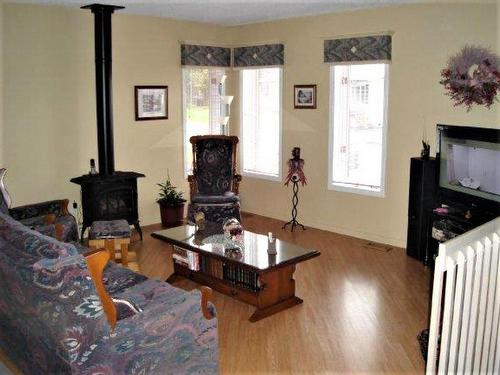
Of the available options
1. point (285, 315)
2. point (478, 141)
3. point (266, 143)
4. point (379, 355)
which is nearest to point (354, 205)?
point (266, 143)

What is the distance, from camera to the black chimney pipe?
6152 mm

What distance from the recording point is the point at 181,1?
5832 millimetres

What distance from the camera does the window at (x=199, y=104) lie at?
7594mm

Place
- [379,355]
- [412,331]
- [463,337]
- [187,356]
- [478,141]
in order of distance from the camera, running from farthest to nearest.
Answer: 1. [478,141]
2. [412,331]
3. [379,355]
4. [187,356]
5. [463,337]

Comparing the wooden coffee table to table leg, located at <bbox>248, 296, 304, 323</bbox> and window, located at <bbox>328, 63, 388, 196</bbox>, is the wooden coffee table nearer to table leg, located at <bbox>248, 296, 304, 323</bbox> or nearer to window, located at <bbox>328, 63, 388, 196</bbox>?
table leg, located at <bbox>248, 296, 304, 323</bbox>

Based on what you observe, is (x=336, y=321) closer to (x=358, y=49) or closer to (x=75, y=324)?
(x=75, y=324)

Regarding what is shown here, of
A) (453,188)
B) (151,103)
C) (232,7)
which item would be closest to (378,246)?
(453,188)

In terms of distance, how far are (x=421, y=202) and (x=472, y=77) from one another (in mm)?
1297

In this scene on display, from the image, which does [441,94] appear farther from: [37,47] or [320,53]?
[37,47]

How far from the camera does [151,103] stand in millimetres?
7219

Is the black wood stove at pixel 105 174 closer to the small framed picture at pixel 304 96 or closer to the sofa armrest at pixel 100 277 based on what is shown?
the small framed picture at pixel 304 96

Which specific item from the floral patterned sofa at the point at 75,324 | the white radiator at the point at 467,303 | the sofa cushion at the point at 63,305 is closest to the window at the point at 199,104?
the floral patterned sofa at the point at 75,324

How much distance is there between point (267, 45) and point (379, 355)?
4.74 m

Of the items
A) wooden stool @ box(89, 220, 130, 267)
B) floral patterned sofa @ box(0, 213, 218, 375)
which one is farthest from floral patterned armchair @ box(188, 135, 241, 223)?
floral patterned sofa @ box(0, 213, 218, 375)
